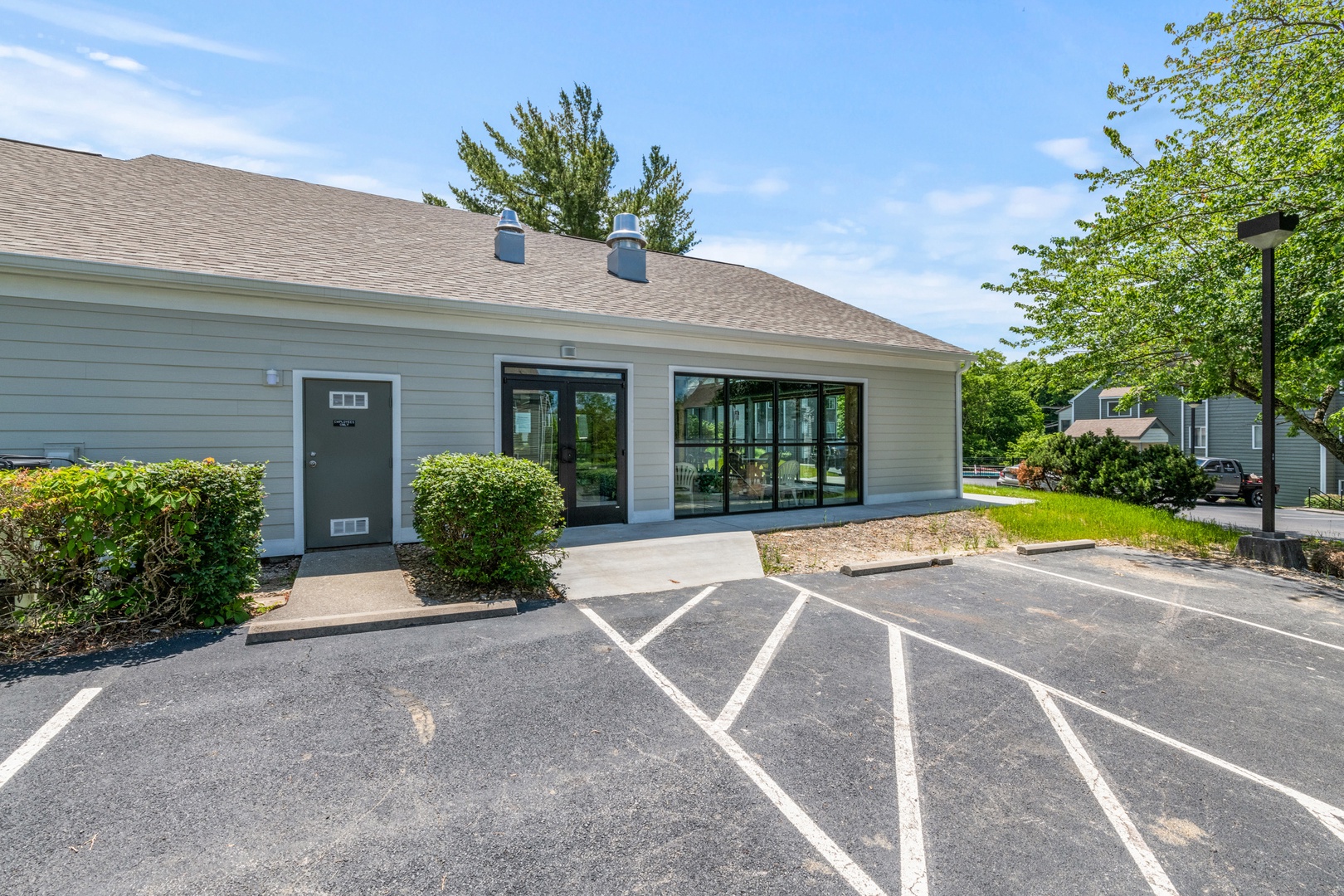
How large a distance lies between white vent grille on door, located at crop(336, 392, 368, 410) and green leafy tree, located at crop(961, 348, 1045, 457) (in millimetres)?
35361

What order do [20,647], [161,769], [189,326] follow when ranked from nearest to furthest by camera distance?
[161,769]
[20,647]
[189,326]

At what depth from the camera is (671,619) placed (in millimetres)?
4715

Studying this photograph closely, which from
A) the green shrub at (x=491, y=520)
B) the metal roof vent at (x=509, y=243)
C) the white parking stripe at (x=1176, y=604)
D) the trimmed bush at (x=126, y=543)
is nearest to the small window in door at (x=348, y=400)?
the green shrub at (x=491, y=520)

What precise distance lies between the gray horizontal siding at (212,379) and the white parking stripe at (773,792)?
4958 mm

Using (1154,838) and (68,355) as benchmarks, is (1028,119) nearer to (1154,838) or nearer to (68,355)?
(1154,838)

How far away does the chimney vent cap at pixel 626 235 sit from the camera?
35.8 feet

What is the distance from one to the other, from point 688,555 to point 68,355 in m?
6.62

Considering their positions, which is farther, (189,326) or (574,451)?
(574,451)

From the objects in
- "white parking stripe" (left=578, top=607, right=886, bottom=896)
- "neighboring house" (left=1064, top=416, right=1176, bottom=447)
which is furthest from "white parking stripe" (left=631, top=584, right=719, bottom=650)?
"neighboring house" (left=1064, top=416, right=1176, bottom=447)

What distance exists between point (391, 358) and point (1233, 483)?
1073 inches

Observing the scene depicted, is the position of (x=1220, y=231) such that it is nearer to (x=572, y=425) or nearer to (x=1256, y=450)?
(x=572, y=425)

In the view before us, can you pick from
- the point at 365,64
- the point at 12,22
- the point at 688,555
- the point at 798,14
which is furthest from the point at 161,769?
the point at 798,14

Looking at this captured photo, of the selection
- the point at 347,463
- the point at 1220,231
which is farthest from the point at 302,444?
the point at 1220,231

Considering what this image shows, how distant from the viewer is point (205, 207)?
318 inches
